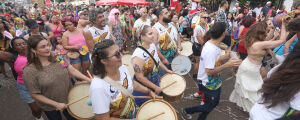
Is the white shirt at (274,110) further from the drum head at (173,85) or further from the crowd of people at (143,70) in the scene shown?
the drum head at (173,85)

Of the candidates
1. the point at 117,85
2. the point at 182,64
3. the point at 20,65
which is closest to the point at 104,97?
the point at 117,85

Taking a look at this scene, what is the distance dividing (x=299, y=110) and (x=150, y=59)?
1.91 meters

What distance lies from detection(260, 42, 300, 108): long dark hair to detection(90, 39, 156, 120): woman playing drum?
1.39 metres

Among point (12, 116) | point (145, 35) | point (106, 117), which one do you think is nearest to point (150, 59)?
point (145, 35)

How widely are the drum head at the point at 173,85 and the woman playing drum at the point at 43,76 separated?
1.56 metres

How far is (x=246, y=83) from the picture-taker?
328 centimetres

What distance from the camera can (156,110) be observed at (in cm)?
222

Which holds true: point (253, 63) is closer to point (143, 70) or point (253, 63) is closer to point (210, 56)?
point (210, 56)

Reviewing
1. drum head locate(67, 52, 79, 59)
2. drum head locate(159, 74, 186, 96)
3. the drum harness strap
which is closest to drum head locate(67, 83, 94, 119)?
the drum harness strap

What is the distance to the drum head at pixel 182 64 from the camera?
13.0 ft

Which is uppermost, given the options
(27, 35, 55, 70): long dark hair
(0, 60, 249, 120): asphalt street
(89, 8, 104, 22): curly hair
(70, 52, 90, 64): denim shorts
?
(89, 8, 104, 22): curly hair

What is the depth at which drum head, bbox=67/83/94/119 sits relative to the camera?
2.41 m

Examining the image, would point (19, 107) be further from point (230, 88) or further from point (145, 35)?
point (230, 88)

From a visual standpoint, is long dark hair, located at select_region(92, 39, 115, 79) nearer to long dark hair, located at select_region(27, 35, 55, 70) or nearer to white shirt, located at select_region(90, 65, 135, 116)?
white shirt, located at select_region(90, 65, 135, 116)
